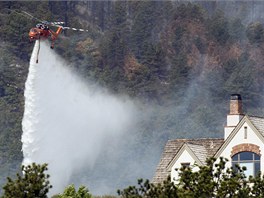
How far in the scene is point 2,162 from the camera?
186625mm

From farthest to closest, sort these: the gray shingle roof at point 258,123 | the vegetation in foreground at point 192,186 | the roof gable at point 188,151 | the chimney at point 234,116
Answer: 1. the chimney at point 234,116
2. the roof gable at point 188,151
3. the gray shingle roof at point 258,123
4. the vegetation in foreground at point 192,186

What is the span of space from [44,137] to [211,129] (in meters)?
56.3

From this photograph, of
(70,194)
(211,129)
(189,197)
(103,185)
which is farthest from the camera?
(211,129)

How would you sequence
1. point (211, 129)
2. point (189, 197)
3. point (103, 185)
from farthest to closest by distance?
1. point (211, 129)
2. point (103, 185)
3. point (189, 197)

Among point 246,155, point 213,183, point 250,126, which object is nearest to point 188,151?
point 246,155

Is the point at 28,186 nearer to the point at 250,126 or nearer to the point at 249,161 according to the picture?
the point at 250,126

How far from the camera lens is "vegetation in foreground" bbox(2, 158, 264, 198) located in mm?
64875

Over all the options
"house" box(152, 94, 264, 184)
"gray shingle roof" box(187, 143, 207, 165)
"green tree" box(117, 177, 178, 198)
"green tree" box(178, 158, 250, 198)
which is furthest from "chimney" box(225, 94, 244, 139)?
"green tree" box(117, 177, 178, 198)

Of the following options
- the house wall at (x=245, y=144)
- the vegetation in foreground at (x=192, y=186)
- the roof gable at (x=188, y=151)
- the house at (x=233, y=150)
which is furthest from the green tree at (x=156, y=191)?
the roof gable at (x=188, y=151)

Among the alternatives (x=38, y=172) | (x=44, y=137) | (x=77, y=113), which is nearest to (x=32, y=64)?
(x=44, y=137)

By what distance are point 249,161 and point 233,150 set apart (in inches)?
46.9

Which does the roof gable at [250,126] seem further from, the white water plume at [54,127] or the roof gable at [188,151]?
the white water plume at [54,127]

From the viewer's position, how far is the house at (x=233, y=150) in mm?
81000

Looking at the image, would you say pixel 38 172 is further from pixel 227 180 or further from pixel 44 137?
pixel 44 137
